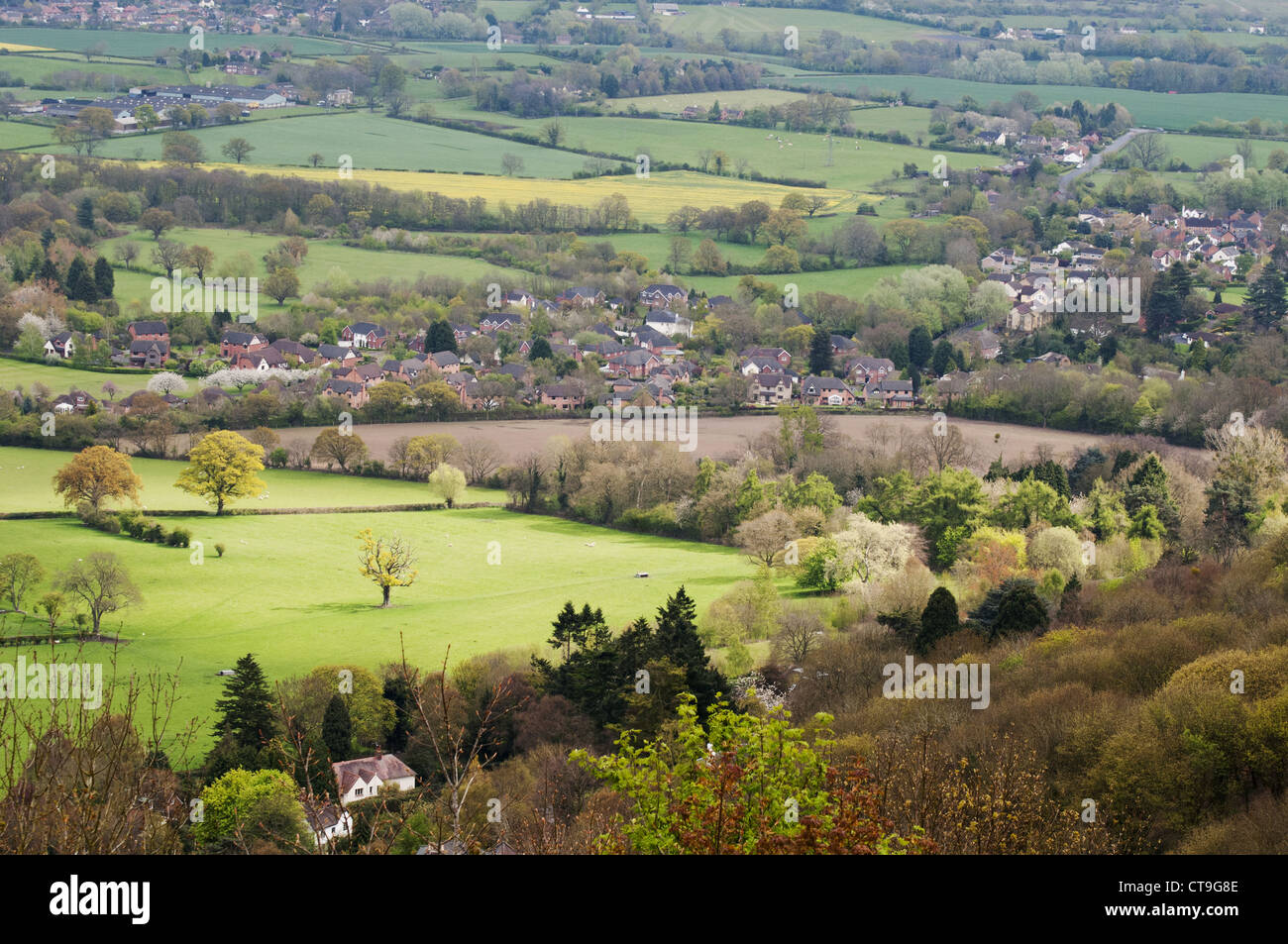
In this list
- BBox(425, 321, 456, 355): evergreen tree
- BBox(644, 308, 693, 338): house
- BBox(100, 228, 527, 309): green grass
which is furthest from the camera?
BBox(100, 228, 527, 309): green grass

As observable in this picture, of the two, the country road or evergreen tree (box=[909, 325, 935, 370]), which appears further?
the country road

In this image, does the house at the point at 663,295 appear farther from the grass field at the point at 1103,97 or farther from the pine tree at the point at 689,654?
the grass field at the point at 1103,97

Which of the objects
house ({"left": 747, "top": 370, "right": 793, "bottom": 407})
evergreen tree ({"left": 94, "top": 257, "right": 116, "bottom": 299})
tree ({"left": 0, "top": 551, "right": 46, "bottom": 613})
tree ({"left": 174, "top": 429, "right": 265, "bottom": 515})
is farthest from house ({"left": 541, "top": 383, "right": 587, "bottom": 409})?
tree ({"left": 0, "top": 551, "right": 46, "bottom": 613})

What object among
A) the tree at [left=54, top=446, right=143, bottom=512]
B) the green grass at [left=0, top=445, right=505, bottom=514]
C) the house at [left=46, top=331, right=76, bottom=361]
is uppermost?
the house at [left=46, top=331, right=76, bottom=361]

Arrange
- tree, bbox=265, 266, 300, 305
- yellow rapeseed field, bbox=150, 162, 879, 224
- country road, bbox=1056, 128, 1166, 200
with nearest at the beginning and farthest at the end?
tree, bbox=265, 266, 300, 305
yellow rapeseed field, bbox=150, 162, 879, 224
country road, bbox=1056, 128, 1166, 200

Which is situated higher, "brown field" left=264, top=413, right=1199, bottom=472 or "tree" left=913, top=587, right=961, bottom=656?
"brown field" left=264, top=413, right=1199, bottom=472

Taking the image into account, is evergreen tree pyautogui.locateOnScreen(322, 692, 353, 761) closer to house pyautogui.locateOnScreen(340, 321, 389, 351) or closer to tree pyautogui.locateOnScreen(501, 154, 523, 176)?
house pyautogui.locateOnScreen(340, 321, 389, 351)

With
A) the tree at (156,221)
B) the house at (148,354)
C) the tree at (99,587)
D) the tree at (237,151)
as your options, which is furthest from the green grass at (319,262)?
the tree at (99,587)
